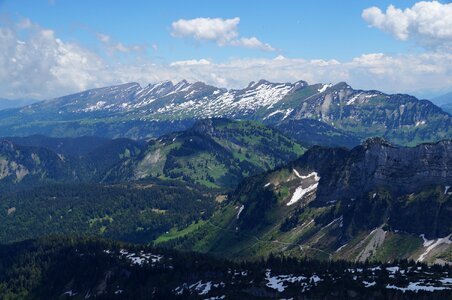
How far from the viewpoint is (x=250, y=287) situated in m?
190

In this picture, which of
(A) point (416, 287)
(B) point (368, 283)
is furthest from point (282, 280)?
(A) point (416, 287)

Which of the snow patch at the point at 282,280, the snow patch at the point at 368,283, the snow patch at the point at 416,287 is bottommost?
the snow patch at the point at 282,280

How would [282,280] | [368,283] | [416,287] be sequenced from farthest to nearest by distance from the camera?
[282,280], [368,283], [416,287]

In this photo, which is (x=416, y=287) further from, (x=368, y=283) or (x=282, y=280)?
(x=282, y=280)

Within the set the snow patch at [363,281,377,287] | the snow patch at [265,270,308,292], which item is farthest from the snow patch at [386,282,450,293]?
the snow patch at [265,270,308,292]

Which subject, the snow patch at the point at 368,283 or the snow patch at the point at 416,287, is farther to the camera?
the snow patch at the point at 368,283

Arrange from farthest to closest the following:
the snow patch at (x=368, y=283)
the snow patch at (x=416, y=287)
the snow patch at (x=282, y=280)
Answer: the snow patch at (x=282, y=280), the snow patch at (x=368, y=283), the snow patch at (x=416, y=287)

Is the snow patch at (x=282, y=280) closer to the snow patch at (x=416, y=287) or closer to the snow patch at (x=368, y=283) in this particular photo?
the snow patch at (x=368, y=283)

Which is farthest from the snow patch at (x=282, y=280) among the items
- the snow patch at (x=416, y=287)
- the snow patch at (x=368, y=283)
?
the snow patch at (x=416, y=287)

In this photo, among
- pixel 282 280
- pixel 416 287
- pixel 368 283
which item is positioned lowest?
pixel 282 280

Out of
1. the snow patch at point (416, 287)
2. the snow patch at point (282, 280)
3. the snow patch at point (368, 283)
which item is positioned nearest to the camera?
the snow patch at point (416, 287)

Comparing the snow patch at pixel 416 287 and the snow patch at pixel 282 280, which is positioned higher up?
the snow patch at pixel 416 287

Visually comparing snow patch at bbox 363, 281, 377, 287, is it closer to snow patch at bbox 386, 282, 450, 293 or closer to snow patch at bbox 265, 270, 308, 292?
snow patch at bbox 386, 282, 450, 293

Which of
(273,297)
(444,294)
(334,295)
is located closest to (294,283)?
(273,297)
